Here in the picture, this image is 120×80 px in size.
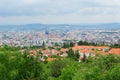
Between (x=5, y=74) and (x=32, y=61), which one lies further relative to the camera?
(x=32, y=61)

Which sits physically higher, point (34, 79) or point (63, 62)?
point (34, 79)

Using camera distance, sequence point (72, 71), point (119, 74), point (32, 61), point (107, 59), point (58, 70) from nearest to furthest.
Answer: point (119, 74) → point (107, 59) → point (32, 61) → point (72, 71) → point (58, 70)

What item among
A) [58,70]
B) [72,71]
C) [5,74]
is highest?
[5,74]

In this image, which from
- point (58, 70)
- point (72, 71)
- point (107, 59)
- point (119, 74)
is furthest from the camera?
point (58, 70)

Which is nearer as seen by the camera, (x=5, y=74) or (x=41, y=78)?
(x=5, y=74)

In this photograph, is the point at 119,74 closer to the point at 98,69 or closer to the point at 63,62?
the point at 98,69

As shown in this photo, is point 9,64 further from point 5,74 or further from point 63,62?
point 63,62

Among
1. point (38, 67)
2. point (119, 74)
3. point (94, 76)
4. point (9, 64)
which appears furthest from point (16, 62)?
point (119, 74)

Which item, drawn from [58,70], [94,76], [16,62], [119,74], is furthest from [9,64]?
[58,70]

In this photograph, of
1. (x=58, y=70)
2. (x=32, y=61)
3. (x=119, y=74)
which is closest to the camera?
(x=119, y=74)
